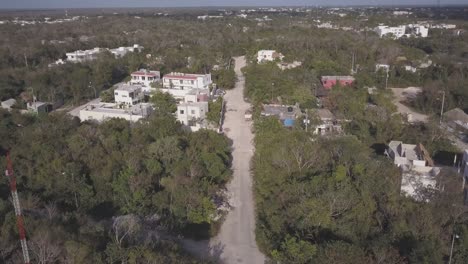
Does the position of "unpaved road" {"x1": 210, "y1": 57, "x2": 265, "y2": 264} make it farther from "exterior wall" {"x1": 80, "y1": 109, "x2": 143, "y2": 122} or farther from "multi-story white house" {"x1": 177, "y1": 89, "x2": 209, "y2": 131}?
"exterior wall" {"x1": 80, "y1": 109, "x2": 143, "y2": 122}

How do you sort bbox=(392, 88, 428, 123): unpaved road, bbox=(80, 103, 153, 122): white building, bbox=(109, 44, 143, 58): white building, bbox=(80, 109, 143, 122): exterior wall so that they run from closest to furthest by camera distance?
1. bbox=(80, 109, 143, 122): exterior wall
2. bbox=(80, 103, 153, 122): white building
3. bbox=(392, 88, 428, 123): unpaved road
4. bbox=(109, 44, 143, 58): white building

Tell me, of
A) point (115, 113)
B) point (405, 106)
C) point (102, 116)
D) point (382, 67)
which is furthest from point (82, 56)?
point (405, 106)

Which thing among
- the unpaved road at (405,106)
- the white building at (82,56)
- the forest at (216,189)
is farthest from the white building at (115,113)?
the white building at (82,56)

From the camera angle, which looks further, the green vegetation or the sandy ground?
the sandy ground

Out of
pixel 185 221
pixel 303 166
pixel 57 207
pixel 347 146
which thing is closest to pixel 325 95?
pixel 347 146

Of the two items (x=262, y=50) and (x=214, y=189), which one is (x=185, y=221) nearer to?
(x=214, y=189)

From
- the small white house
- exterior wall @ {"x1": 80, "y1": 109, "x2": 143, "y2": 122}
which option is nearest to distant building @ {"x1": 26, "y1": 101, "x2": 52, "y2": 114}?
exterior wall @ {"x1": 80, "y1": 109, "x2": 143, "y2": 122}

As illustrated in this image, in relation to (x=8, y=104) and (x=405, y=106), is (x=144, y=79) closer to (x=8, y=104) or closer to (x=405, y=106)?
(x=8, y=104)
